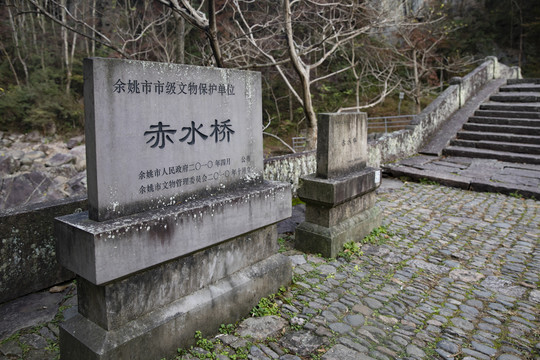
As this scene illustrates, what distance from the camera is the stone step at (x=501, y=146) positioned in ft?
30.1

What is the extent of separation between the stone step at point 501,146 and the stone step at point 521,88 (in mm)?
3983

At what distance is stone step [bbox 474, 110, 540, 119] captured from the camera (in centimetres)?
1050

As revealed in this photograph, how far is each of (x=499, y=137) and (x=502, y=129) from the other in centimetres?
52

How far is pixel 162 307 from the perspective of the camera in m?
2.64

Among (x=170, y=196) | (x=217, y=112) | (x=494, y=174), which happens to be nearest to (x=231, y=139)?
(x=217, y=112)

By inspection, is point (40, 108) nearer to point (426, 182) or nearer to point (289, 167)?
point (289, 167)

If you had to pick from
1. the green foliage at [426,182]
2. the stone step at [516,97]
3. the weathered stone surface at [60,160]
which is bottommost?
the green foliage at [426,182]

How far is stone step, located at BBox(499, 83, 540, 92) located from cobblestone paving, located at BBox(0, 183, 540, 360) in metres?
8.70

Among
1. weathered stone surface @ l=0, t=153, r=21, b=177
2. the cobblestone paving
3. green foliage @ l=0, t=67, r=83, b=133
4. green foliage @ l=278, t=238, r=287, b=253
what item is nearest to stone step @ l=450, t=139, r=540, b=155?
the cobblestone paving

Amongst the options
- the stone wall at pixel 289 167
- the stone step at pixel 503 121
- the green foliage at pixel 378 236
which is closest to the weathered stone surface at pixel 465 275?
the green foliage at pixel 378 236

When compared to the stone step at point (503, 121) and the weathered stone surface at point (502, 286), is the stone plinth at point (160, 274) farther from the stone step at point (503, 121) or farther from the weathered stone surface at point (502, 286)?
the stone step at point (503, 121)

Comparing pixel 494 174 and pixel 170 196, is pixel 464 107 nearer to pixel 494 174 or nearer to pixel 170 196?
pixel 494 174

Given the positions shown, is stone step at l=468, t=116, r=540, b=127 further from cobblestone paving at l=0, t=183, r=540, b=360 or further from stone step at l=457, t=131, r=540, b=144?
cobblestone paving at l=0, t=183, r=540, b=360

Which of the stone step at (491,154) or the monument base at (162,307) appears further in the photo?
the stone step at (491,154)
